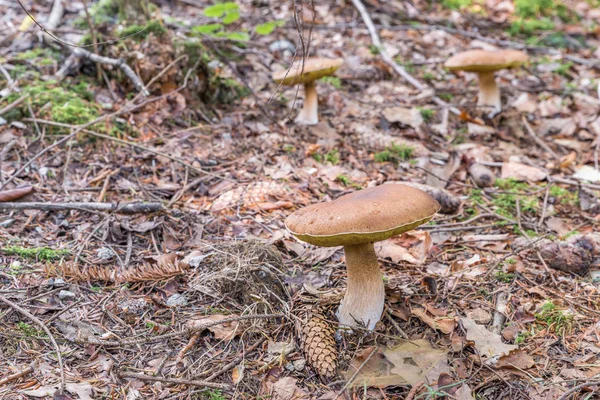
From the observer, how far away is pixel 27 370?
216cm

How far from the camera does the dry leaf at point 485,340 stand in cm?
238

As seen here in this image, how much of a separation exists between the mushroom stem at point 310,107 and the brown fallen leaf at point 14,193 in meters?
2.58

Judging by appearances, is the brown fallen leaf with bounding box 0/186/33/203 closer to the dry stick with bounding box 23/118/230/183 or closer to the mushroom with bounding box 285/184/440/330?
the dry stick with bounding box 23/118/230/183

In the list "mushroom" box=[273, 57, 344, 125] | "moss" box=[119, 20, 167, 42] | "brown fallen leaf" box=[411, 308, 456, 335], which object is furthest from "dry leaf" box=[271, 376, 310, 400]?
"moss" box=[119, 20, 167, 42]

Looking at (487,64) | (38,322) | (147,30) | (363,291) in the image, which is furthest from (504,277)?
(147,30)

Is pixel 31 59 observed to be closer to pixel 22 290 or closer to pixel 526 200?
pixel 22 290

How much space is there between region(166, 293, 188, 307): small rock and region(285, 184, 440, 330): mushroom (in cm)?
77

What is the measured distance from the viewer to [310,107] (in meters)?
5.18

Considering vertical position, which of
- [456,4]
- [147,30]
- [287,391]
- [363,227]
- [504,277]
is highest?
[147,30]

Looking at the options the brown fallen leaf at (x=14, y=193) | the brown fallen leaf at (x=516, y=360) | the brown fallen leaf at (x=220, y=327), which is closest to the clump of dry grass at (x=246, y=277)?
the brown fallen leaf at (x=220, y=327)

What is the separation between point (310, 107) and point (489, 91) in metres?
2.15

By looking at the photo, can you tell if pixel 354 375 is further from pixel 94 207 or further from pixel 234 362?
pixel 94 207

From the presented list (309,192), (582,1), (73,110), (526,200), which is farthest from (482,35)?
(73,110)

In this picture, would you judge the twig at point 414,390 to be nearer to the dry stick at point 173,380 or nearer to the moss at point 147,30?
the dry stick at point 173,380
